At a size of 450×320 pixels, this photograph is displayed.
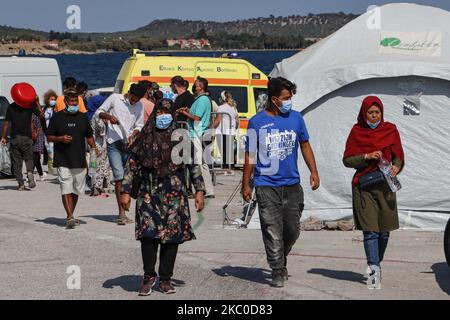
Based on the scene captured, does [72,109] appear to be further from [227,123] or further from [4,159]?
[4,159]

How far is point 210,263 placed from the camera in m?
10.8

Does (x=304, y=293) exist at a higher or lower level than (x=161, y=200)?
lower

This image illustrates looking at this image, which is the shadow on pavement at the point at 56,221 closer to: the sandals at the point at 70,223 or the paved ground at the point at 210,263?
the paved ground at the point at 210,263

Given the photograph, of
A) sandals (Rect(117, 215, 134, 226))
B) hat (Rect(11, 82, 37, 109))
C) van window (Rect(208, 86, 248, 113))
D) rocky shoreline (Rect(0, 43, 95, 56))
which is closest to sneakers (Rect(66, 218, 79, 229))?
sandals (Rect(117, 215, 134, 226))

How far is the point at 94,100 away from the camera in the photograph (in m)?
17.2

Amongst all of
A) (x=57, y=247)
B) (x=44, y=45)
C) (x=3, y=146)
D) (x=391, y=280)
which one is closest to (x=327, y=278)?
(x=391, y=280)

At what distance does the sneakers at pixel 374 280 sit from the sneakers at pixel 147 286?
1922 millimetres

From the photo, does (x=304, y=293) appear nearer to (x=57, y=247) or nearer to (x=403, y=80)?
(x=57, y=247)

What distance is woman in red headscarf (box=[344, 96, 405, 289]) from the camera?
9.45m

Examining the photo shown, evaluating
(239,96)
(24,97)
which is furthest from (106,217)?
(239,96)

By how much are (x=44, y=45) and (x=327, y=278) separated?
529 ft

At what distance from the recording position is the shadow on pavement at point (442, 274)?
9653mm

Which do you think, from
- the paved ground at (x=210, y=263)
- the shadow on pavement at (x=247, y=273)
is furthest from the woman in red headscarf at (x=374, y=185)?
the shadow on pavement at (x=247, y=273)

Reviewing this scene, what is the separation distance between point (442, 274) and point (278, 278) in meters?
1.75
